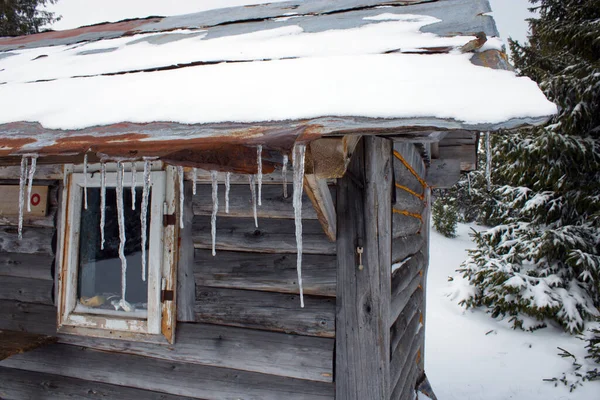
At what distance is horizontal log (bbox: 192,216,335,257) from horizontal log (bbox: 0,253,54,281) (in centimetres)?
134

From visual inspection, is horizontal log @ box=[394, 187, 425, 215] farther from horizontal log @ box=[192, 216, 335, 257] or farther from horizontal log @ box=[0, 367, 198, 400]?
horizontal log @ box=[0, 367, 198, 400]

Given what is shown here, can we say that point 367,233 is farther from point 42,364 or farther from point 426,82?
→ point 42,364

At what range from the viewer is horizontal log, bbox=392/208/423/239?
2.91 metres

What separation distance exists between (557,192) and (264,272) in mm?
7226

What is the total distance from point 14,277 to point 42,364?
73cm

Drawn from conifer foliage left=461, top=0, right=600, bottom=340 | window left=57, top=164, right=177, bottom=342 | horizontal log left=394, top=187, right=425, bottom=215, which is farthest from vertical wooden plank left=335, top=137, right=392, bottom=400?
conifer foliage left=461, top=0, right=600, bottom=340

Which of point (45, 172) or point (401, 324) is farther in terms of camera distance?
point (401, 324)

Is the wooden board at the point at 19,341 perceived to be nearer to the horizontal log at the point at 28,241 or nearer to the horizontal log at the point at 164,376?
the horizontal log at the point at 164,376

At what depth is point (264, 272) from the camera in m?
2.52

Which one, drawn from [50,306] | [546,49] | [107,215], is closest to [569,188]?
[546,49]

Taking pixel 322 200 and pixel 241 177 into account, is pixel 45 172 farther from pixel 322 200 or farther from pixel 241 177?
pixel 322 200

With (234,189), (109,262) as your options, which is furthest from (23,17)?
(234,189)

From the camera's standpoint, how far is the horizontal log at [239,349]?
237cm

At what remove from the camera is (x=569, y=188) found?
23.9 ft
